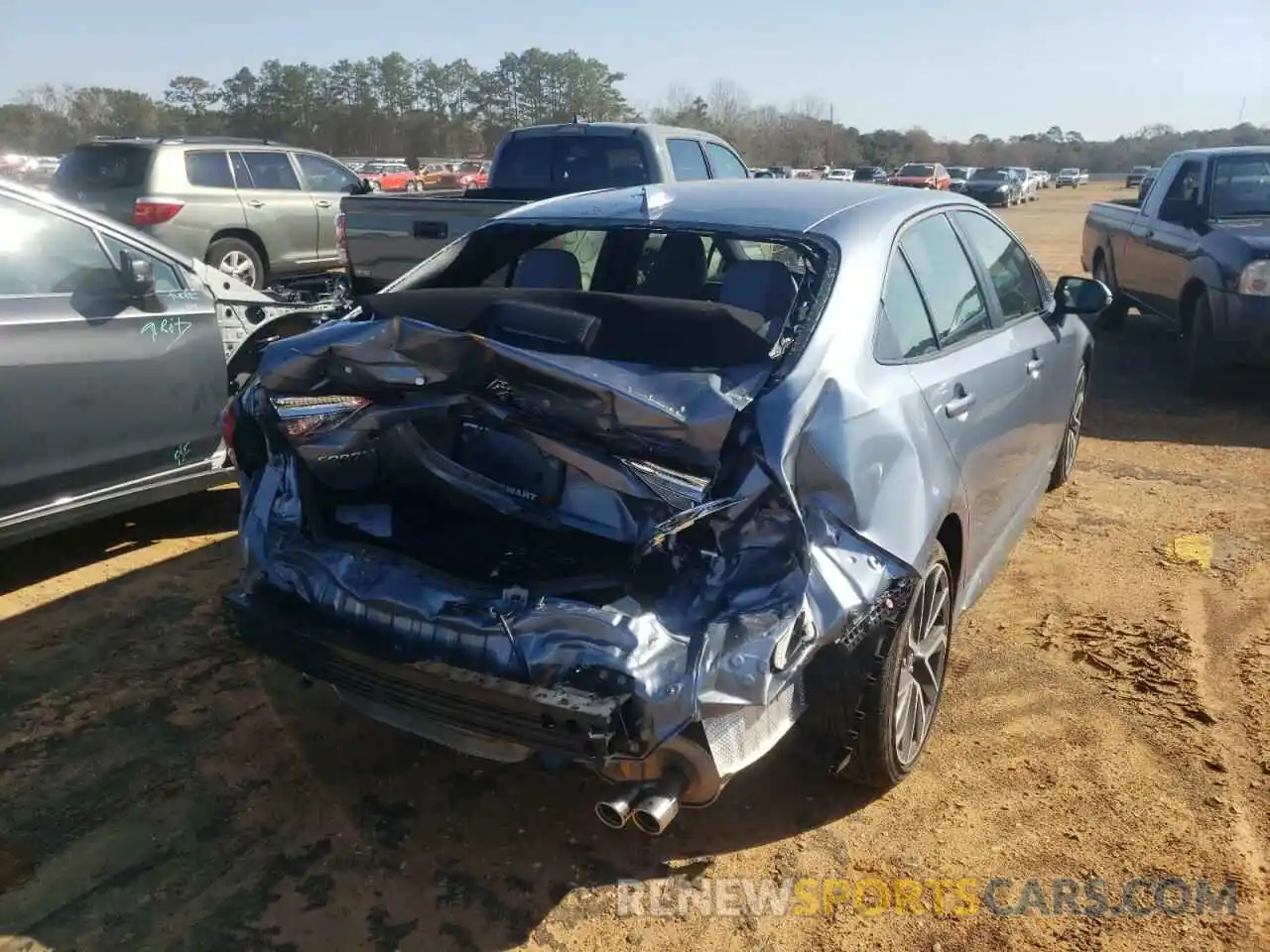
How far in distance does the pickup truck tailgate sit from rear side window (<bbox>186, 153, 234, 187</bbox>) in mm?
4502

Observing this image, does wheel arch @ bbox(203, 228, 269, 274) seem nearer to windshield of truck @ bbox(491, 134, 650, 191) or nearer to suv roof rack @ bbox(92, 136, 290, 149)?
suv roof rack @ bbox(92, 136, 290, 149)

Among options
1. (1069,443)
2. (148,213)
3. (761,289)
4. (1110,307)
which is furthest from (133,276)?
(1110,307)

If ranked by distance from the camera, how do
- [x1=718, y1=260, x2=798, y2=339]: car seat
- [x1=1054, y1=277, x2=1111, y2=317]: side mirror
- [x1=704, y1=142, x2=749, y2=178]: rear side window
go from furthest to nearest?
[x1=704, y1=142, x2=749, y2=178]: rear side window → [x1=1054, y1=277, x2=1111, y2=317]: side mirror → [x1=718, y1=260, x2=798, y2=339]: car seat

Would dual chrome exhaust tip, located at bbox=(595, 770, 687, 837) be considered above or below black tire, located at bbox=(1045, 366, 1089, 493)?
above

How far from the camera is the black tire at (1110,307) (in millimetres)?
10344

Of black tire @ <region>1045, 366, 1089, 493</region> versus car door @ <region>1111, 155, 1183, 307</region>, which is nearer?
black tire @ <region>1045, 366, 1089, 493</region>

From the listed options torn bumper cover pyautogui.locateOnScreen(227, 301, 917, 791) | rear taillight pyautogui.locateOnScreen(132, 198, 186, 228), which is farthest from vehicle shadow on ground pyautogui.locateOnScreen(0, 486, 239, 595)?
rear taillight pyautogui.locateOnScreen(132, 198, 186, 228)

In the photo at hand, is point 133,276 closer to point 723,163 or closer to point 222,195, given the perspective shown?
point 723,163

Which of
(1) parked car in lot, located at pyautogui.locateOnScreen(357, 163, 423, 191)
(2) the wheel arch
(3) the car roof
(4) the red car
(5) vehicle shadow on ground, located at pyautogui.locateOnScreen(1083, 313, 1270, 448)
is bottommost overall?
(4) the red car

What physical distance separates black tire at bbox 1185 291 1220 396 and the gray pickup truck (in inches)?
159

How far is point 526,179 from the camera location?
8.99 meters

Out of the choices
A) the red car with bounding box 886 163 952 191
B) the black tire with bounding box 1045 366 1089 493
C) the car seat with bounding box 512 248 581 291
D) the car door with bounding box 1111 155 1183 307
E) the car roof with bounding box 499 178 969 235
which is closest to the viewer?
the car roof with bounding box 499 178 969 235

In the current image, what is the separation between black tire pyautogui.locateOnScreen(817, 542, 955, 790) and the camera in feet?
9.04

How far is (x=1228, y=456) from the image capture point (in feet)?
21.5
